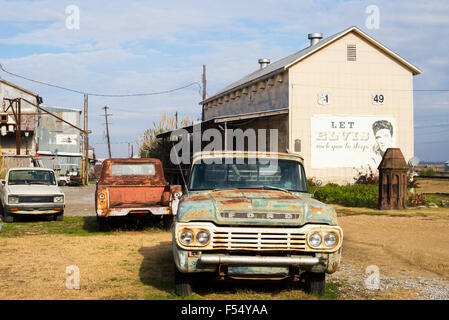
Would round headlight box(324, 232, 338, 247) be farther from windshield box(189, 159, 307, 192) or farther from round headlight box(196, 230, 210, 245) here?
windshield box(189, 159, 307, 192)

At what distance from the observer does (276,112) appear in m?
23.8

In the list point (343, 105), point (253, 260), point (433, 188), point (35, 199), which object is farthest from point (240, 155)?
point (433, 188)

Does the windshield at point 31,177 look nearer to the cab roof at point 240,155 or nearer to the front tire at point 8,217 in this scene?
the front tire at point 8,217

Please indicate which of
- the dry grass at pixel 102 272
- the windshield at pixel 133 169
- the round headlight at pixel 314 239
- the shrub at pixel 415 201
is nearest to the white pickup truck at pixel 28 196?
the windshield at pixel 133 169

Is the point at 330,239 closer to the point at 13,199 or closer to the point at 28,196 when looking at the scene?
the point at 28,196

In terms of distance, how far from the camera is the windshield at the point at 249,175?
22.4ft

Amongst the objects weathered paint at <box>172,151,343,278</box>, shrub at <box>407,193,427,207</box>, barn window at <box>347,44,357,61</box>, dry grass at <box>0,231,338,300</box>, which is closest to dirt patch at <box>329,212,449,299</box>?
dry grass at <box>0,231,338,300</box>

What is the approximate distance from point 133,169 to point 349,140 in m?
14.3

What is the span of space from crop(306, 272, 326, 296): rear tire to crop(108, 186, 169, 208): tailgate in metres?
6.93

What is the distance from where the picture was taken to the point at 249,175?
6.99 m

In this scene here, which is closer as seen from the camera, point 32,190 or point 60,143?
point 32,190

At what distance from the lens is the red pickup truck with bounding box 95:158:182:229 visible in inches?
456

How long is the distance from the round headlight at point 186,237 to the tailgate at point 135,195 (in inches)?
278

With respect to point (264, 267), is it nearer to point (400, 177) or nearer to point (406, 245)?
point (406, 245)
